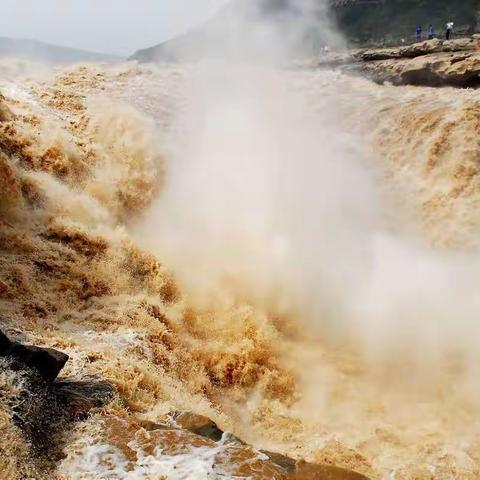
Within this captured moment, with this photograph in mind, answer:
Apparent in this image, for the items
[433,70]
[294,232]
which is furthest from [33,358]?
[433,70]

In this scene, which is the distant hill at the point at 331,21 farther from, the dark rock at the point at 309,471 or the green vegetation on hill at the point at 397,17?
the dark rock at the point at 309,471

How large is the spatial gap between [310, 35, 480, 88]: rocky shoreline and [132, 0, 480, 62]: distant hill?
6154mm

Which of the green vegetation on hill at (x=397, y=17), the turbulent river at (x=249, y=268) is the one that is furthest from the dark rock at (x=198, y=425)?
the green vegetation on hill at (x=397, y=17)

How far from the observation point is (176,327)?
25.7ft

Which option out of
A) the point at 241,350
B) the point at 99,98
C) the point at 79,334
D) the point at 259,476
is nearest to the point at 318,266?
the point at 241,350

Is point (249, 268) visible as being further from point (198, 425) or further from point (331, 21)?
point (331, 21)

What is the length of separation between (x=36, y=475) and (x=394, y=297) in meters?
6.03

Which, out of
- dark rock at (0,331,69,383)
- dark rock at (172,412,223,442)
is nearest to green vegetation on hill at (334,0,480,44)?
dark rock at (172,412,223,442)

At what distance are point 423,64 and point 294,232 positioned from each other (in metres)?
7.91

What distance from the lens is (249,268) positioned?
924cm

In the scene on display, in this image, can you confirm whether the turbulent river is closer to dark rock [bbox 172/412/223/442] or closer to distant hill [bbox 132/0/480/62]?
dark rock [bbox 172/412/223/442]

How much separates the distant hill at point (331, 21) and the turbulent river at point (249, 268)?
11095 millimetres

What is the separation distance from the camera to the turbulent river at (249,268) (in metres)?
6.20

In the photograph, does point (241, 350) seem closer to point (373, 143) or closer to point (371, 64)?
point (373, 143)
